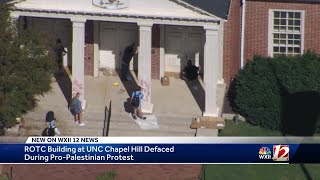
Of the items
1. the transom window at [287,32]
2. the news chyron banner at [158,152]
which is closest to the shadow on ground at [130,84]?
the transom window at [287,32]

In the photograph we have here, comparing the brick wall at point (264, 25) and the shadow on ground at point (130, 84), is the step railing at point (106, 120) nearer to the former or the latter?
the shadow on ground at point (130, 84)

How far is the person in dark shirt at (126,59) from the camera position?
5134 cm

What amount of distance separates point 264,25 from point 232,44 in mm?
1276

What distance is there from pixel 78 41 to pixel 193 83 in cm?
480

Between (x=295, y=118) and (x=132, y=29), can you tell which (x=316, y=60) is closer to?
(x=295, y=118)

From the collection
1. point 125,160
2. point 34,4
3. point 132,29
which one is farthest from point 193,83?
point 125,160

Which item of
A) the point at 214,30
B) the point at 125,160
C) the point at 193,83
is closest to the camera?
the point at 125,160

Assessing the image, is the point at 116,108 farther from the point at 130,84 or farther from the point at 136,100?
the point at 130,84

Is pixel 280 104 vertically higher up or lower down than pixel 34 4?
lower down

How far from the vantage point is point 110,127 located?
1895 inches

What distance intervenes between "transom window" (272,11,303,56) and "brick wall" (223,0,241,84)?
3.97ft

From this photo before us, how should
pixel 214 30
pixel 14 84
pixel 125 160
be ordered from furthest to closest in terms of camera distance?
pixel 214 30, pixel 14 84, pixel 125 160

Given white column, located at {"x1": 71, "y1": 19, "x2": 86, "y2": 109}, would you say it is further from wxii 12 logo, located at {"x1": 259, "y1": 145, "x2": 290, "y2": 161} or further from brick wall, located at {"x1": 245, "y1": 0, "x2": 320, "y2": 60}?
wxii 12 logo, located at {"x1": 259, "y1": 145, "x2": 290, "y2": 161}

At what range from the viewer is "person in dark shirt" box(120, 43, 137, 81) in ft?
168
